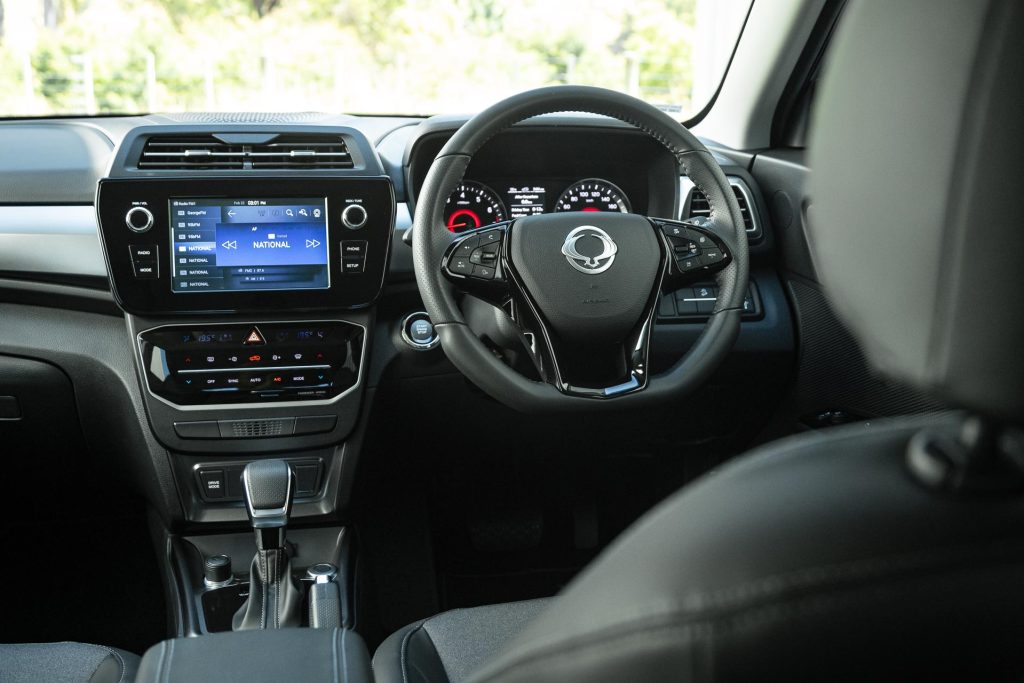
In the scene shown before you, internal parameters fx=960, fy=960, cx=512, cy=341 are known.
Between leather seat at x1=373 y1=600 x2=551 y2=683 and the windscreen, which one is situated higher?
the windscreen

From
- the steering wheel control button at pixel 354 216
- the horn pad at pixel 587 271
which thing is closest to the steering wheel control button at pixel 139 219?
the steering wheel control button at pixel 354 216

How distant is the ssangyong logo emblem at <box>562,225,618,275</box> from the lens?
1.69 metres

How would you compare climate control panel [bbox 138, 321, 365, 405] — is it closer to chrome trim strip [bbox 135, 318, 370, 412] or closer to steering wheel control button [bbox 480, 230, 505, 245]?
chrome trim strip [bbox 135, 318, 370, 412]

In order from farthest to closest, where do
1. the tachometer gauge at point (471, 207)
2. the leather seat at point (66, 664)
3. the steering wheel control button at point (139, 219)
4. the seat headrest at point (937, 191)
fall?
the tachometer gauge at point (471, 207) < the steering wheel control button at point (139, 219) < the leather seat at point (66, 664) < the seat headrest at point (937, 191)

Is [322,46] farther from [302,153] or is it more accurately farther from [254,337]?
[254,337]

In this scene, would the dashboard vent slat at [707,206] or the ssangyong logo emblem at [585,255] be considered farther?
the dashboard vent slat at [707,206]

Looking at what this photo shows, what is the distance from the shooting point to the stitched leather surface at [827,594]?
51cm

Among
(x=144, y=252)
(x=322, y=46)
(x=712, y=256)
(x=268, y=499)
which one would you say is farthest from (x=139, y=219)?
(x=322, y=46)

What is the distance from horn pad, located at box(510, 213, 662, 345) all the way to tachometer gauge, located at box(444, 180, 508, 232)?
43 centimetres

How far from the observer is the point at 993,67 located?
46cm

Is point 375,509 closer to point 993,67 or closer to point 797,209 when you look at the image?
point 797,209

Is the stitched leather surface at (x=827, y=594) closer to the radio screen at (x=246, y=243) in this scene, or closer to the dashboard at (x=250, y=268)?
the dashboard at (x=250, y=268)

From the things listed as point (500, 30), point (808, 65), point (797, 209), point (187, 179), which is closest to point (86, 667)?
point (187, 179)

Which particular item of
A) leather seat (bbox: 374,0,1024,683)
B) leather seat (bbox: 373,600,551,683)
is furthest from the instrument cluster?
leather seat (bbox: 374,0,1024,683)
